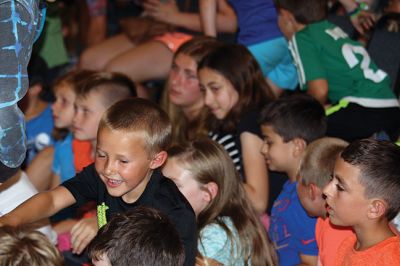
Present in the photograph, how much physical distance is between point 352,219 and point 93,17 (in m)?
3.15

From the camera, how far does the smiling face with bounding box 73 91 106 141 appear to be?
129 inches

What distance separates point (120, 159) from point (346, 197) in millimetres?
714

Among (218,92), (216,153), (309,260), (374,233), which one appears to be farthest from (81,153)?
(374,233)

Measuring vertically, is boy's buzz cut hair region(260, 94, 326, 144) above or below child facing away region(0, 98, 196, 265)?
below

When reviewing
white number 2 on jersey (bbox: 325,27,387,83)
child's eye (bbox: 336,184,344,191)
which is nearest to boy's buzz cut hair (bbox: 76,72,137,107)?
white number 2 on jersey (bbox: 325,27,387,83)

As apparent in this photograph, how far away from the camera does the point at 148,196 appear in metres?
2.39

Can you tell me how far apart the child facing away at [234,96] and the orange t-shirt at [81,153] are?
1.89 ft

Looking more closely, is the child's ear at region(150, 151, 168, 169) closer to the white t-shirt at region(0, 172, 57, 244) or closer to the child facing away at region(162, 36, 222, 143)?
the white t-shirt at region(0, 172, 57, 244)

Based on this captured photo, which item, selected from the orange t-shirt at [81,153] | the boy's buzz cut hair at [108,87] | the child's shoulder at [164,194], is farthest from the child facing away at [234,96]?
the child's shoulder at [164,194]

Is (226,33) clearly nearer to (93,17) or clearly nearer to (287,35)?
(287,35)

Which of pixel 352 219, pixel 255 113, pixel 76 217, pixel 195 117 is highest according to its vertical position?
pixel 352 219

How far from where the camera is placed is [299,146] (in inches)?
123

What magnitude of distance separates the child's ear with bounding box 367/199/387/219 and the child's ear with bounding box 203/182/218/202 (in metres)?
0.63

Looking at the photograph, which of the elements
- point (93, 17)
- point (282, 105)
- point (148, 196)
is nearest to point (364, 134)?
point (282, 105)
